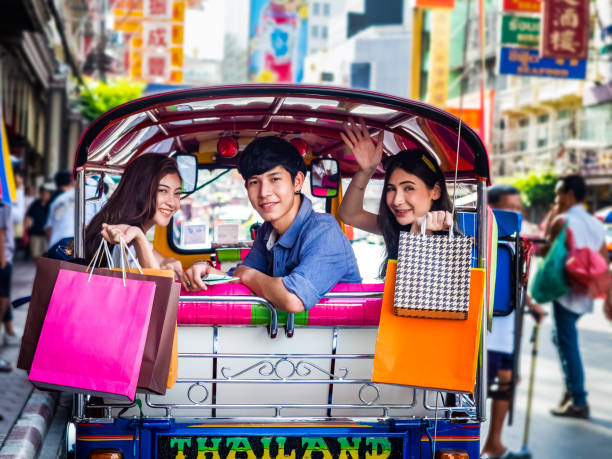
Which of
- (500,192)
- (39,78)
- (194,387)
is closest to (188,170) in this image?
(194,387)

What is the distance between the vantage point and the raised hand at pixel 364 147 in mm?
3633

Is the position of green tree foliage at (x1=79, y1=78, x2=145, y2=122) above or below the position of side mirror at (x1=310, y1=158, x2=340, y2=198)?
above

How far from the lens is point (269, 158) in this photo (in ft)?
11.3

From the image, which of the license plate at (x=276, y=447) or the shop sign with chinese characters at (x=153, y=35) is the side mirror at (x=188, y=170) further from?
the shop sign with chinese characters at (x=153, y=35)

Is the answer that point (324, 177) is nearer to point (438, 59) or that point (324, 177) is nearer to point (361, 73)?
point (438, 59)

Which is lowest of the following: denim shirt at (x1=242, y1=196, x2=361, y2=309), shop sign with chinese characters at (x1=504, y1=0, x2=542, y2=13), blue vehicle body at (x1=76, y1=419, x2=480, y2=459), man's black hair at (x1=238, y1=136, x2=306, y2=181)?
blue vehicle body at (x1=76, y1=419, x2=480, y2=459)

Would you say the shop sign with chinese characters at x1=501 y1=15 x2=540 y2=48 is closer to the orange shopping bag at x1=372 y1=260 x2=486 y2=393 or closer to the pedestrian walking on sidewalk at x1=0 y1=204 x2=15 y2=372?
the pedestrian walking on sidewalk at x1=0 y1=204 x2=15 y2=372

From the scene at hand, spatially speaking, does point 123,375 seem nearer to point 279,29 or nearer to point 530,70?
point 530,70

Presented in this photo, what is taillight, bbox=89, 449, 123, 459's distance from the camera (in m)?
2.93

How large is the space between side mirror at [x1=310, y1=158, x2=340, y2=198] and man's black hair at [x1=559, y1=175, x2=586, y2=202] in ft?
11.6

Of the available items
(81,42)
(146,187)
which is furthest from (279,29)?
(146,187)

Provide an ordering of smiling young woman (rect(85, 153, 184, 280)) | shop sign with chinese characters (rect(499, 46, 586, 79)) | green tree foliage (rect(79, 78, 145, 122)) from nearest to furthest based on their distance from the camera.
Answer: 1. smiling young woman (rect(85, 153, 184, 280))
2. shop sign with chinese characters (rect(499, 46, 586, 79))
3. green tree foliage (rect(79, 78, 145, 122))

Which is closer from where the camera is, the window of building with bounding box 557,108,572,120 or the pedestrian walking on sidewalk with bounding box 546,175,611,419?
the pedestrian walking on sidewalk with bounding box 546,175,611,419

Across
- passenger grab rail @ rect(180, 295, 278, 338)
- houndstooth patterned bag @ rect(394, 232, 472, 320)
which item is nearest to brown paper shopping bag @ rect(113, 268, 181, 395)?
passenger grab rail @ rect(180, 295, 278, 338)
